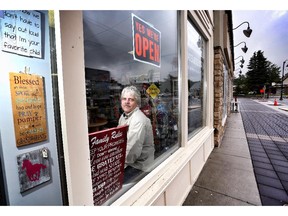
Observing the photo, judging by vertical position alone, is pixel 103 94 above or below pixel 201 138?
above

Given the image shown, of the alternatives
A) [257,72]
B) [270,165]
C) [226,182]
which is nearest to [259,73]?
[257,72]

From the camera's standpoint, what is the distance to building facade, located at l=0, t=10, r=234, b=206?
38.1 inches

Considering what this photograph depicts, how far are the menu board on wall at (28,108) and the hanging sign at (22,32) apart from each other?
22 cm

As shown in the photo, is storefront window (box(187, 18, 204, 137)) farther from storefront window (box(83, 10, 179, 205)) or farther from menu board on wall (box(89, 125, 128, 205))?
menu board on wall (box(89, 125, 128, 205))

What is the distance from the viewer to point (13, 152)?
1.42 m

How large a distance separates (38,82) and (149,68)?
1649mm

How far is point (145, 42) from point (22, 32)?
1.33 m

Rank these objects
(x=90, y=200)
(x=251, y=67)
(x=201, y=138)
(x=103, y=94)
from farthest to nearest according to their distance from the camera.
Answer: (x=251, y=67) < (x=201, y=138) < (x=103, y=94) < (x=90, y=200)

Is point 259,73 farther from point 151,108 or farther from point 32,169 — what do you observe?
point 32,169

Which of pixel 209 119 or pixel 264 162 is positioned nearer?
pixel 264 162

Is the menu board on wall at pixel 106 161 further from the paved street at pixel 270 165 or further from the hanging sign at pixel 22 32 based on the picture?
the paved street at pixel 270 165
